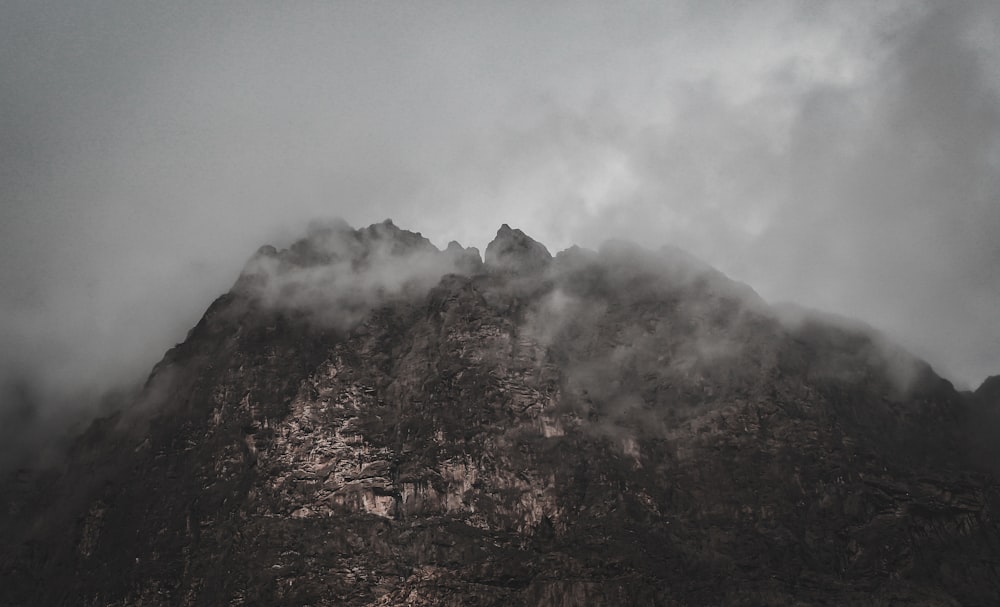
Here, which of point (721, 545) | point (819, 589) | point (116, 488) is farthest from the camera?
point (116, 488)

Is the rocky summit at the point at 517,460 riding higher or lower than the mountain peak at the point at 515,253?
lower

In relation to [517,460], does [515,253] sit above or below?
above

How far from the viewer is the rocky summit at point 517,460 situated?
126 m

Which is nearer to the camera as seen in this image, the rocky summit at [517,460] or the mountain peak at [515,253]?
the rocky summit at [517,460]

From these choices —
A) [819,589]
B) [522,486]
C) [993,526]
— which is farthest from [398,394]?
[993,526]

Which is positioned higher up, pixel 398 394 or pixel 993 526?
pixel 398 394

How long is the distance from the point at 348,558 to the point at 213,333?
70.5m

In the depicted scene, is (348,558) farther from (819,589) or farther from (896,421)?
(896,421)

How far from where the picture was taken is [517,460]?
14138 centimetres

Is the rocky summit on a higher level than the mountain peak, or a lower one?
A: lower

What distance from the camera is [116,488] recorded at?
15425 cm

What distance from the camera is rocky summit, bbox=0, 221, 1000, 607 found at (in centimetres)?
12625

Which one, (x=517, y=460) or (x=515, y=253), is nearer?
(x=517, y=460)

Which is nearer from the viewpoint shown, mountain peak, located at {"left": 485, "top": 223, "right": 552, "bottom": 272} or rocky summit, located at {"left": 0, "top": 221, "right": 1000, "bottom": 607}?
rocky summit, located at {"left": 0, "top": 221, "right": 1000, "bottom": 607}
